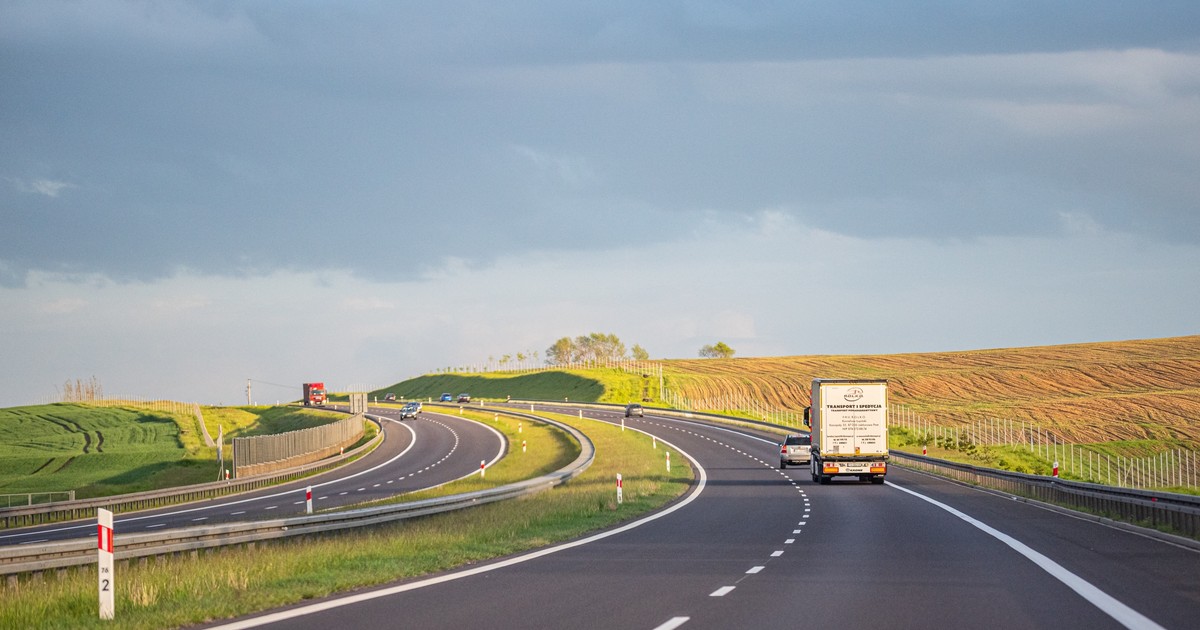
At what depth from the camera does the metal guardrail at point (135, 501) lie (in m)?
40.2

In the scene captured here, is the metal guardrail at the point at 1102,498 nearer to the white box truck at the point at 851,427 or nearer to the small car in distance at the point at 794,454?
the white box truck at the point at 851,427

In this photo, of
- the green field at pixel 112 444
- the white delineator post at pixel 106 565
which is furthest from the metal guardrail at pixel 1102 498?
the green field at pixel 112 444

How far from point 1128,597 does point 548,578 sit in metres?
6.82

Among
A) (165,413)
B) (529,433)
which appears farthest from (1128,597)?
(165,413)

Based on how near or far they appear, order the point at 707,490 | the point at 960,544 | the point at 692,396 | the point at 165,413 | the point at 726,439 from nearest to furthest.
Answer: the point at 960,544 → the point at 707,490 → the point at 726,439 → the point at 165,413 → the point at 692,396

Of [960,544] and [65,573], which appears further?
[960,544]

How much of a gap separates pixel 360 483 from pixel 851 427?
76.1ft

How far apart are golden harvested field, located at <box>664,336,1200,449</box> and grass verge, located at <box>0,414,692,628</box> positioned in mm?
62973

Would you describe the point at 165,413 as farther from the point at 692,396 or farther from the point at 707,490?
the point at 707,490

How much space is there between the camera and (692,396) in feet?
449

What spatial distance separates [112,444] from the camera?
287 feet

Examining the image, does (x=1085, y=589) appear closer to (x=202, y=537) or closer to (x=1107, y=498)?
(x=202, y=537)

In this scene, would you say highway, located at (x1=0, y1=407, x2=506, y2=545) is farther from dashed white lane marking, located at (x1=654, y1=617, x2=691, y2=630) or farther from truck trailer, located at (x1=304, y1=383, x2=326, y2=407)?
truck trailer, located at (x1=304, y1=383, x2=326, y2=407)

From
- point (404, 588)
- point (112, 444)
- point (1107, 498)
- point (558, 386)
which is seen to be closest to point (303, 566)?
point (404, 588)
